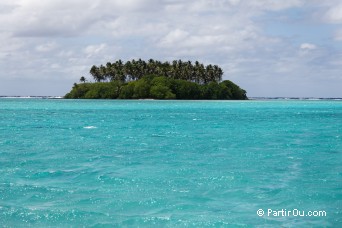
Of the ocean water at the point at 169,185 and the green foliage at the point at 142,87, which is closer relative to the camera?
the ocean water at the point at 169,185

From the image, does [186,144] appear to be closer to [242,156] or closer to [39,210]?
[242,156]

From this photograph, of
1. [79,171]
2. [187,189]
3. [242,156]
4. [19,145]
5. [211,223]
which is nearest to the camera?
[211,223]

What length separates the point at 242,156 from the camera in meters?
28.2

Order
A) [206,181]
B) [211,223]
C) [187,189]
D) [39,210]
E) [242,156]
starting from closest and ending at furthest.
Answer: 1. [211,223]
2. [39,210]
3. [187,189]
4. [206,181]
5. [242,156]

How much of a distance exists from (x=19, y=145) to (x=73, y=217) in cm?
2068

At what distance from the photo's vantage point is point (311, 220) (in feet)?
46.7

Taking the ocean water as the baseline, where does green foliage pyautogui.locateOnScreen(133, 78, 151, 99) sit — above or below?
above

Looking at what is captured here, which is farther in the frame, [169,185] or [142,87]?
[142,87]

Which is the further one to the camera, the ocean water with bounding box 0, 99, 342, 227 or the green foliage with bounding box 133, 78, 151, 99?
the green foliage with bounding box 133, 78, 151, 99

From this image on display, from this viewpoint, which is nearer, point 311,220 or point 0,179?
point 311,220

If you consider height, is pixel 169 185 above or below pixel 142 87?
below

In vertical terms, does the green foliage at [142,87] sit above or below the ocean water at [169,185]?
Result: above

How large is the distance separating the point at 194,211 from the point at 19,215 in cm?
519

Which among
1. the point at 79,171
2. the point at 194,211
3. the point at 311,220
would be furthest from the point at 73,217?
the point at 79,171
